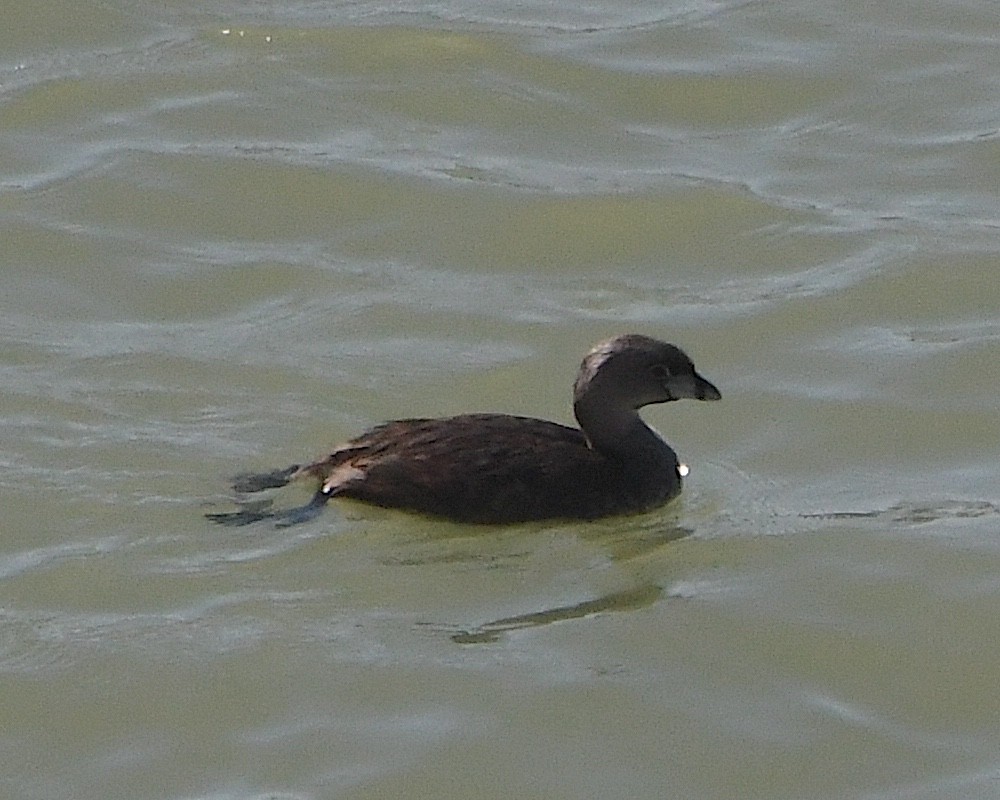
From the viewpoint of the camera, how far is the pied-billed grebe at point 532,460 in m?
9.66

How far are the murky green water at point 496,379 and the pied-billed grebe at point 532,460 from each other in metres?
0.10

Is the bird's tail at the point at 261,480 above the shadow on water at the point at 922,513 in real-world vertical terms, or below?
above

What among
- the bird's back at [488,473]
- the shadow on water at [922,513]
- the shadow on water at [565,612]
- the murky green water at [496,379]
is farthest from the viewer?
the shadow on water at [922,513]

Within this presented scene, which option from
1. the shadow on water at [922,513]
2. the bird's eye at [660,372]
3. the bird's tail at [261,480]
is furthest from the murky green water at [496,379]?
the bird's eye at [660,372]

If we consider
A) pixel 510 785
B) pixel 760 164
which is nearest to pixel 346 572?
pixel 510 785

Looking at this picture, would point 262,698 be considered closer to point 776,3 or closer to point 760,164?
point 760,164

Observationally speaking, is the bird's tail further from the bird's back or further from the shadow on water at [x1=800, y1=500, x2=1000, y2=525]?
the shadow on water at [x1=800, y1=500, x2=1000, y2=525]

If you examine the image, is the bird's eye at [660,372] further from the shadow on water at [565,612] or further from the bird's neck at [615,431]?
the shadow on water at [565,612]

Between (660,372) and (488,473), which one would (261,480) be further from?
(660,372)

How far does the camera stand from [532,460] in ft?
32.1

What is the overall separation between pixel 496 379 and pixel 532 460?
3.96 feet

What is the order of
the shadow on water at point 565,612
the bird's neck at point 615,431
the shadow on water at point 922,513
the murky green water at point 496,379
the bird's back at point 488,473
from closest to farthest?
1. the murky green water at point 496,379
2. the shadow on water at point 565,612
3. the bird's back at point 488,473
4. the shadow on water at point 922,513
5. the bird's neck at point 615,431

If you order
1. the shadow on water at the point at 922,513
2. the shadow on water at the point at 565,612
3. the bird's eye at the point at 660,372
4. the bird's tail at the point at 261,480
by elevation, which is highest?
the bird's eye at the point at 660,372

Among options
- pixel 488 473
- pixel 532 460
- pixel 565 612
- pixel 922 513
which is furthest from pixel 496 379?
pixel 565 612
